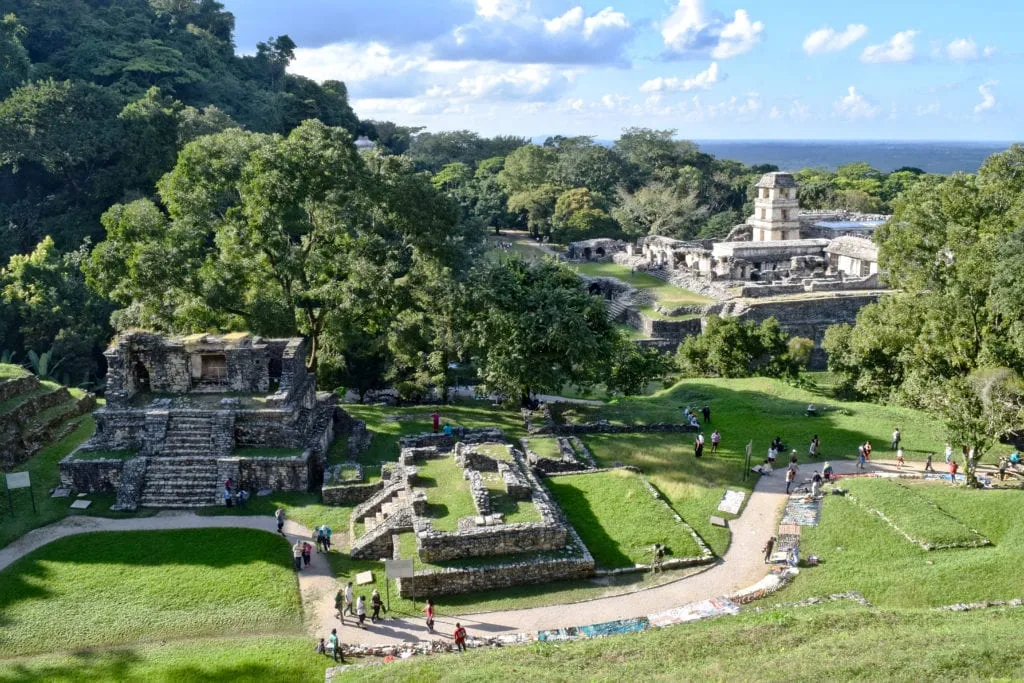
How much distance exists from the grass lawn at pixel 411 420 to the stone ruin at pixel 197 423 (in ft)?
5.95

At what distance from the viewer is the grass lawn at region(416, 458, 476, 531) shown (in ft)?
59.4

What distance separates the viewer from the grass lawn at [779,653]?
11.7 metres

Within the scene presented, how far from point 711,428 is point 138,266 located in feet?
67.1

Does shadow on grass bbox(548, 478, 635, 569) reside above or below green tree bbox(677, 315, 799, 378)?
below

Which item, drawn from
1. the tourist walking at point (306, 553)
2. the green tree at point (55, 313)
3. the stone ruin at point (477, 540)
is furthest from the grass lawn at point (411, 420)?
the green tree at point (55, 313)

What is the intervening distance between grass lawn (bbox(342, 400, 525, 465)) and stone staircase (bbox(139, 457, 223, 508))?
4516 millimetres

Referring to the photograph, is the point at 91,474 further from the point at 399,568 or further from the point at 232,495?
the point at 399,568

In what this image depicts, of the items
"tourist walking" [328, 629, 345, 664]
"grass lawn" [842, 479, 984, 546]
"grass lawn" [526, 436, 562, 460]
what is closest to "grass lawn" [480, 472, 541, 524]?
"grass lawn" [526, 436, 562, 460]

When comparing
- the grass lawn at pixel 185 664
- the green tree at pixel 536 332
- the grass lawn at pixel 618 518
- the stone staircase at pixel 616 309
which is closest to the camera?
→ the grass lawn at pixel 185 664

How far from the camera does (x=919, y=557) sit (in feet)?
56.3

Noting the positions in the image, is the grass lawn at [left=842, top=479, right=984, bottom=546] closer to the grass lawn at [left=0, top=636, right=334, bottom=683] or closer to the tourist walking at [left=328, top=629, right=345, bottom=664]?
the tourist walking at [left=328, top=629, right=345, bottom=664]

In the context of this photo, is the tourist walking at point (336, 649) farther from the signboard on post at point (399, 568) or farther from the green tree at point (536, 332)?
the green tree at point (536, 332)

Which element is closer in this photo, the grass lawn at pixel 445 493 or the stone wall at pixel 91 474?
the grass lawn at pixel 445 493

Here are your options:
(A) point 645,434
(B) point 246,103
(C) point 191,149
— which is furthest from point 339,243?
(B) point 246,103
